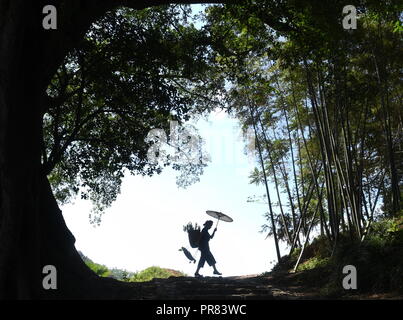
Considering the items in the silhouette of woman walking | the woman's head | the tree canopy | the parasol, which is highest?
the tree canopy

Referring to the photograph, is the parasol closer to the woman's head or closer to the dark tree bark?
the woman's head

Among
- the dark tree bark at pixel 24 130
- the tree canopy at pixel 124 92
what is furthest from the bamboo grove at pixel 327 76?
the dark tree bark at pixel 24 130

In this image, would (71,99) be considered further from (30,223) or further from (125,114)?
(30,223)

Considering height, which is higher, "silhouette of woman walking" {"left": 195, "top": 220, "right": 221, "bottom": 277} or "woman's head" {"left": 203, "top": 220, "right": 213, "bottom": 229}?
"woman's head" {"left": 203, "top": 220, "right": 213, "bottom": 229}

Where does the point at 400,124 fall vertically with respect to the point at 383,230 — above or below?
above

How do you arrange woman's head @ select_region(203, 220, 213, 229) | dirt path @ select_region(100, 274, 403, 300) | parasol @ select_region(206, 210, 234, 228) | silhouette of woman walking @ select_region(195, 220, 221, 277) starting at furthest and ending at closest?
woman's head @ select_region(203, 220, 213, 229) → silhouette of woman walking @ select_region(195, 220, 221, 277) → parasol @ select_region(206, 210, 234, 228) → dirt path @ select_region(100, 274, 403, 300)

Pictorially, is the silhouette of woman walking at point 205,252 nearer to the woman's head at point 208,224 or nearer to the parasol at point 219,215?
the woman's head at point 208,224

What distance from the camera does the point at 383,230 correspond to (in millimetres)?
7375

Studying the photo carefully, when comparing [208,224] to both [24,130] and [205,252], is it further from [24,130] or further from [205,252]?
[24,130]

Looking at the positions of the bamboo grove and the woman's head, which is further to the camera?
the woman's head

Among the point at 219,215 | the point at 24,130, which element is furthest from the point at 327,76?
the point at 24,130

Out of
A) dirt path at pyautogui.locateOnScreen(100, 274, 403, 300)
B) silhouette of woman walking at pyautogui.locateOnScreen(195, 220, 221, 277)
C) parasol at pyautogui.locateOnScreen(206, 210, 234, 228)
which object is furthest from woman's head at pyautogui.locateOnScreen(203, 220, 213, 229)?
dirt path at pyautogui.locateOnScreen(100, 274, 403, 300)

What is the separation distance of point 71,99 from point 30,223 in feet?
17.0
